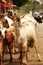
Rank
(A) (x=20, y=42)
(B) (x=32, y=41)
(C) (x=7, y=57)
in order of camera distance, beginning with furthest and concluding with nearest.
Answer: (C) (x=7, y=57) < (B) (x=32, y=41) < (A) (x=20, y=42)

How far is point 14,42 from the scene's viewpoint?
8.81 m

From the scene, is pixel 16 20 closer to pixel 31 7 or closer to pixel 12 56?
pixel 12 56

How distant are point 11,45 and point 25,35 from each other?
0.66 meters

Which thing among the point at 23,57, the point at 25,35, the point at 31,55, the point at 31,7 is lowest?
the point at 31,7

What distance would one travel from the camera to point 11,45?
9.14 metres

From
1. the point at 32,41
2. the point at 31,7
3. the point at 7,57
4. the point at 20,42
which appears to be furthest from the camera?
the point at 31,7

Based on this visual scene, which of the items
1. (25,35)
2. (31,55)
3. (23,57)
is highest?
(25,35)

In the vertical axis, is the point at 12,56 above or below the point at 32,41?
below

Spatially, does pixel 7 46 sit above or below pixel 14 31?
below

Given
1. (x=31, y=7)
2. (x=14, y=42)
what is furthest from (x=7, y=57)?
(x=31, y=7)

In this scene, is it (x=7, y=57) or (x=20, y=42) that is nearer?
(x=20, y=42)

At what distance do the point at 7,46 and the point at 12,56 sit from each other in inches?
55.2

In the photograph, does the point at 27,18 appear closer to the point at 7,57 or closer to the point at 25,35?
the point at 7,57

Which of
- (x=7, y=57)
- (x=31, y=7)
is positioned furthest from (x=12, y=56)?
(x=31, y=7)
